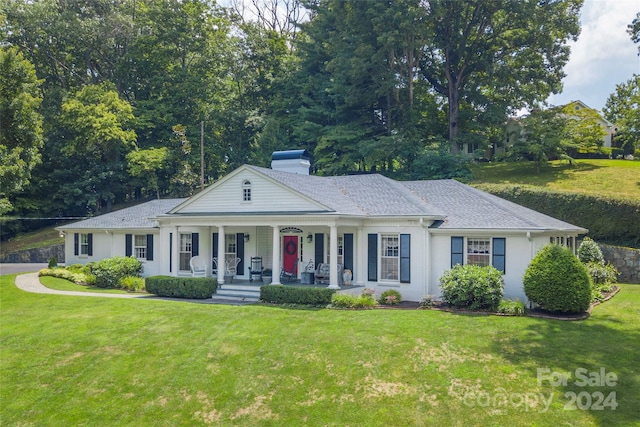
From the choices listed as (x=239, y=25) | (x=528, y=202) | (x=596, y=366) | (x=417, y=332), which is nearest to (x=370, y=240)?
(x=417, y=332)

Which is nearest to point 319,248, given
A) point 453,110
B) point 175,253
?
point 175,253

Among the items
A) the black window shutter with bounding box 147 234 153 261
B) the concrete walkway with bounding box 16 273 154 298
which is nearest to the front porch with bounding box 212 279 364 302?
the concrete walkway with bounding box 16 273 154 298

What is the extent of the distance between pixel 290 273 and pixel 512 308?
9.72 meters

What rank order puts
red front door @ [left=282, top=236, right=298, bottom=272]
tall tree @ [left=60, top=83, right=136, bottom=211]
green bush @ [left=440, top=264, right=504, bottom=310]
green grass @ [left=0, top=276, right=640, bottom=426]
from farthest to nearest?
tall tree @ [left=60, top=83, right=136, bottom=211] < red front door @ [left=282, top=236, right=298, bottom=272] < green bush @ [left=440, top=264, right=504, bottom=310] < green grass @ [left=0, top=276, right=640, bottom=426]

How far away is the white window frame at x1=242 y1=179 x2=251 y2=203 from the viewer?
20797 mm

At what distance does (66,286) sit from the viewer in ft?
78.0

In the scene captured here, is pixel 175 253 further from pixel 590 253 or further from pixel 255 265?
pixel 590 253

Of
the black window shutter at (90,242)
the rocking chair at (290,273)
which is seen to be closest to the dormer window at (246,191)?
the rocking chair at (290,273)

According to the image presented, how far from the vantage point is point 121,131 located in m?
43.1

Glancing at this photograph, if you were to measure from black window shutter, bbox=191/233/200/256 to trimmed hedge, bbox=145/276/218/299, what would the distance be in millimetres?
2630

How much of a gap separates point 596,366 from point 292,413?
23.0ft

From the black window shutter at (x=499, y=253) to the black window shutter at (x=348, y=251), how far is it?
5.50 m

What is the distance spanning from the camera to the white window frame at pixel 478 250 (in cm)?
1800

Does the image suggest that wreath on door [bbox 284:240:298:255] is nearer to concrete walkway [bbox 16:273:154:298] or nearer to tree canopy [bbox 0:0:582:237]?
concrete walkway [bbox 16:273:154:298]
